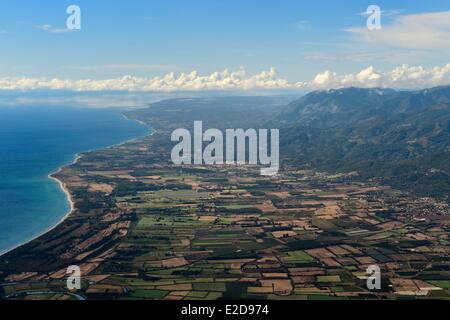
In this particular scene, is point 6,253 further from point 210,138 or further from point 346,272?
point 210,138

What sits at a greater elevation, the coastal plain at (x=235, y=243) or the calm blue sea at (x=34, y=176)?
the calm blue sea at (x=34, y=176)

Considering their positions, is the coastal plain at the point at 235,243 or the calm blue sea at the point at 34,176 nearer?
the coastal plain at the point at 235,243

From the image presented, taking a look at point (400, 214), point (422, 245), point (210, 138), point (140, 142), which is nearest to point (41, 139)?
point (140, 142)

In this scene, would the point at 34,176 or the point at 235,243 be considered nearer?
the point at 235,243

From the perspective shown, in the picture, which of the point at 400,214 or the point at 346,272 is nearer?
the point at 346,272

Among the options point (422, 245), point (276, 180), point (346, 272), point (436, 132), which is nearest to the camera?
point (346, 272)

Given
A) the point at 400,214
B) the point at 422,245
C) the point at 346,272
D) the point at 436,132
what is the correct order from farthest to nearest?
the point at 436,132
the point at 400,214
the point at 422,245
the point at 346,272

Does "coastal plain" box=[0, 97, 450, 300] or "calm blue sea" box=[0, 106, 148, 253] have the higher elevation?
"calm blue sea" box=[0, 106, 148, 253]

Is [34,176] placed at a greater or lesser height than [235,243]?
greater

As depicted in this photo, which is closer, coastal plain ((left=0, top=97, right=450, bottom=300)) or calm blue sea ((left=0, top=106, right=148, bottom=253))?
coastal plain ((left=0, top=97, right=450, bottom=300))
